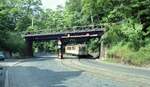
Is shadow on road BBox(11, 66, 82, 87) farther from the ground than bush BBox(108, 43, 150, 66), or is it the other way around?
bush BBox(108, 43, 150, 66)

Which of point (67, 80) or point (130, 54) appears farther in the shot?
point (130, 54)

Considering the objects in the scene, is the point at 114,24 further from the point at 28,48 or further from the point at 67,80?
the point at 67,80

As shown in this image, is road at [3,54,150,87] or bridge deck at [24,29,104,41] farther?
bridge deck at [24,29,104,41]


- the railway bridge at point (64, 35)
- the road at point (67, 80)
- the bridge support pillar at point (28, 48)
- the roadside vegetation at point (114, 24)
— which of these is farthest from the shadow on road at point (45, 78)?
the bridge support pillar at point (28, 48)

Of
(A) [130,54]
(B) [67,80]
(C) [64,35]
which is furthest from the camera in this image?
(C) [64,35]

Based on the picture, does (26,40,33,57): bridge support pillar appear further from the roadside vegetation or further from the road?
the road

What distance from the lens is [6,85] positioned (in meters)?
25.2

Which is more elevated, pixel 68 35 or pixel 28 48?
pixel 68 35

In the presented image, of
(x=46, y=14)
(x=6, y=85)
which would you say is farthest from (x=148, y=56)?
(x=46, y=14)

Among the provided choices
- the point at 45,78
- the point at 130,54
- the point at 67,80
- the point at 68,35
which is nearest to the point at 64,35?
the point at 68,35

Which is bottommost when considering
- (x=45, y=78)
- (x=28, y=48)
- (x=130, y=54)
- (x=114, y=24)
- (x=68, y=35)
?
(x=45, y=78)

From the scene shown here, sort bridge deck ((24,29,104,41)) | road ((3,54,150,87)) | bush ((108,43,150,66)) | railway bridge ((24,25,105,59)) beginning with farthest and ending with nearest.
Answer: railway bridge ((24,25,105,59)) < bridge deck ((24,29,104,41)) < bush ((108,43,150,66)) < road ((3,54,150,87))

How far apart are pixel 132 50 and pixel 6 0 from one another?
245 ft

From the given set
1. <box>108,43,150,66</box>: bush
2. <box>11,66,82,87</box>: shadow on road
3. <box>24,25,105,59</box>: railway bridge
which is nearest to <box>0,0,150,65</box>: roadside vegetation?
<box>108,43,150,66</box>: bush
